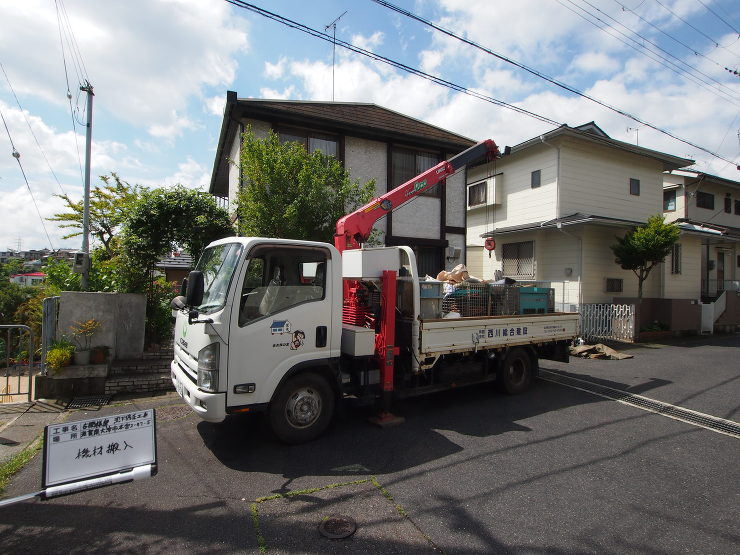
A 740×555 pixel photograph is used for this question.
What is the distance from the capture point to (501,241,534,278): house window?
1547cm

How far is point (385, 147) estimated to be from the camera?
11.8m

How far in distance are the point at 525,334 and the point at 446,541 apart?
425cm

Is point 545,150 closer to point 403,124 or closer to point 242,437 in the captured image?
point 403,124

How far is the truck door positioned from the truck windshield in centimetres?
17

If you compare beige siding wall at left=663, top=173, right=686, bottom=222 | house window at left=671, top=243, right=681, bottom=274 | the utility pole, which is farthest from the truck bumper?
beige siding wall at left=663, top=173, right=686, bottom=222

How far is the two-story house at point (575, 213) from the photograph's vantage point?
1402cm

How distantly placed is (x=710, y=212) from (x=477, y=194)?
40.1 feet

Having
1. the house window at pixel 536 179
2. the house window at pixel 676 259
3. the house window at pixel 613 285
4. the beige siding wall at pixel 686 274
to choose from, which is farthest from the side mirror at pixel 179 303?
the house window at pixel 676 259

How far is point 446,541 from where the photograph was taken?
2900 mm

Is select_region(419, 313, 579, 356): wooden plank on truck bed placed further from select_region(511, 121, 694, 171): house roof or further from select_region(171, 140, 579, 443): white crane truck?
select_region(511, 121, 694, 171): house roof

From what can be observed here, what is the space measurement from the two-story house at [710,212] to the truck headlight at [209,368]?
67.7ft

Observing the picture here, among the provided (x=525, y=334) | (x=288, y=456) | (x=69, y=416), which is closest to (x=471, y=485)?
(x=288, y=456)

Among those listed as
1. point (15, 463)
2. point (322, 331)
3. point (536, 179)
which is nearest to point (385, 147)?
point (536, 179)

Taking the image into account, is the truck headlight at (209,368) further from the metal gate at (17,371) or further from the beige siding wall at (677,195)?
the beige siding wall at (677,195)
